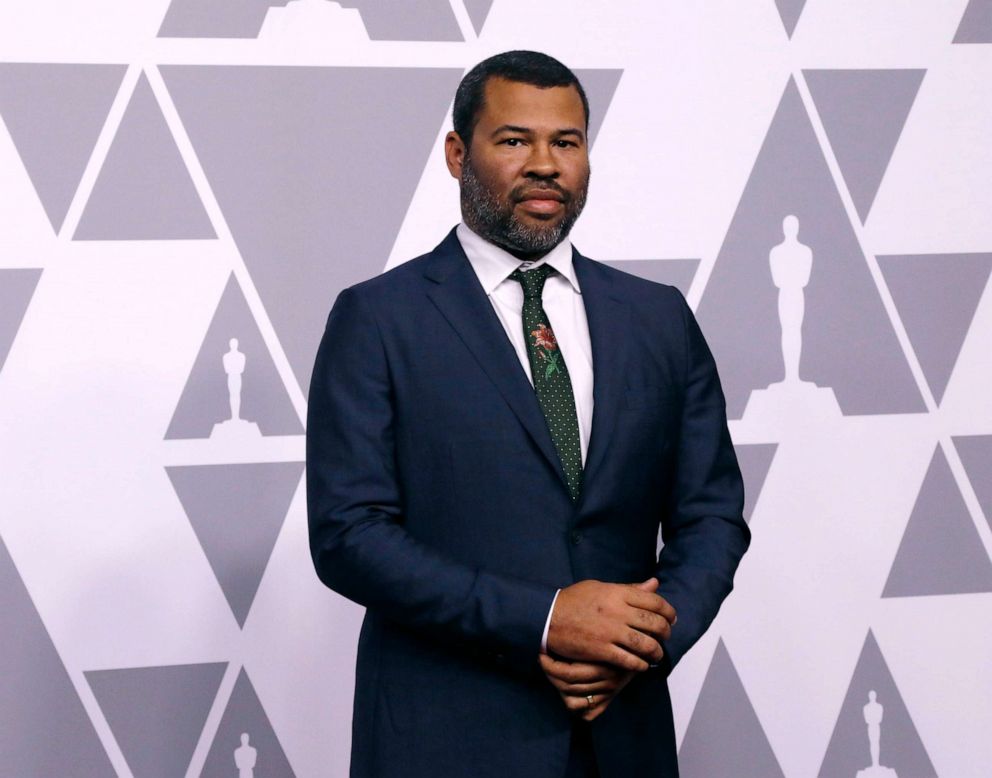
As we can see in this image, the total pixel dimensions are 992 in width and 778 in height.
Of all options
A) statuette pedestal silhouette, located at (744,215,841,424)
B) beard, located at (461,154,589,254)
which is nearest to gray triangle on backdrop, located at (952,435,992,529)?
statuette pedestal silhouette, located at (744,215,841,424)

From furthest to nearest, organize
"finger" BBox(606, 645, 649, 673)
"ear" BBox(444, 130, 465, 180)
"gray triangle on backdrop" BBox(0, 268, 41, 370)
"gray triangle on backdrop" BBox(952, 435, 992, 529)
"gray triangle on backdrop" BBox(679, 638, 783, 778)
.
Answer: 1. "gray triangle on backdrop" BBox(952, 435, 992, 529)
2. "gray triangle on backdrop" BBox(679, 638, 783, 778)
3. "gray triangle on backdrop" BBox(0, 268, 41, 370)
4. "ear" BBox(444, 130, 465, 180)
5. "finger" BBox(606, 645, 649, 673)

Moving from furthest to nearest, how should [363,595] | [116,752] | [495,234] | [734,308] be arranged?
[734,308], [116,752], [495,234], [363,595]

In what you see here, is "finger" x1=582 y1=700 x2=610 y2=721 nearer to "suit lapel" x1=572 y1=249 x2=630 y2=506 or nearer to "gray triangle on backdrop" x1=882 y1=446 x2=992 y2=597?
"suit lapel" x1=572 y1=249 x2=630 y2=506

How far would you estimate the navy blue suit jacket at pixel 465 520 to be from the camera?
5.58 feet

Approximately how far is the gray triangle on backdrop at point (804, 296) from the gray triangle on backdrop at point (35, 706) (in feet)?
5.04

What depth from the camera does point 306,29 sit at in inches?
110

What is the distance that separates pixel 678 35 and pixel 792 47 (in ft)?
0.86

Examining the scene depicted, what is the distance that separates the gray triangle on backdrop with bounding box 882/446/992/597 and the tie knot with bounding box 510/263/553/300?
4.91ft

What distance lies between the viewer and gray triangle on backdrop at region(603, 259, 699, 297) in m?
2.92

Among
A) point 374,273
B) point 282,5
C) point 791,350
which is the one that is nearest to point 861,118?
point 791,350

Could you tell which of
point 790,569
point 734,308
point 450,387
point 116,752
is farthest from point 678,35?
point 116,752

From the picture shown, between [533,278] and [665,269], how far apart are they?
1096 millimetres

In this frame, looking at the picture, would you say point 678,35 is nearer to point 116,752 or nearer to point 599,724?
point 599,724

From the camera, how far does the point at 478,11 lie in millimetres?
2865
